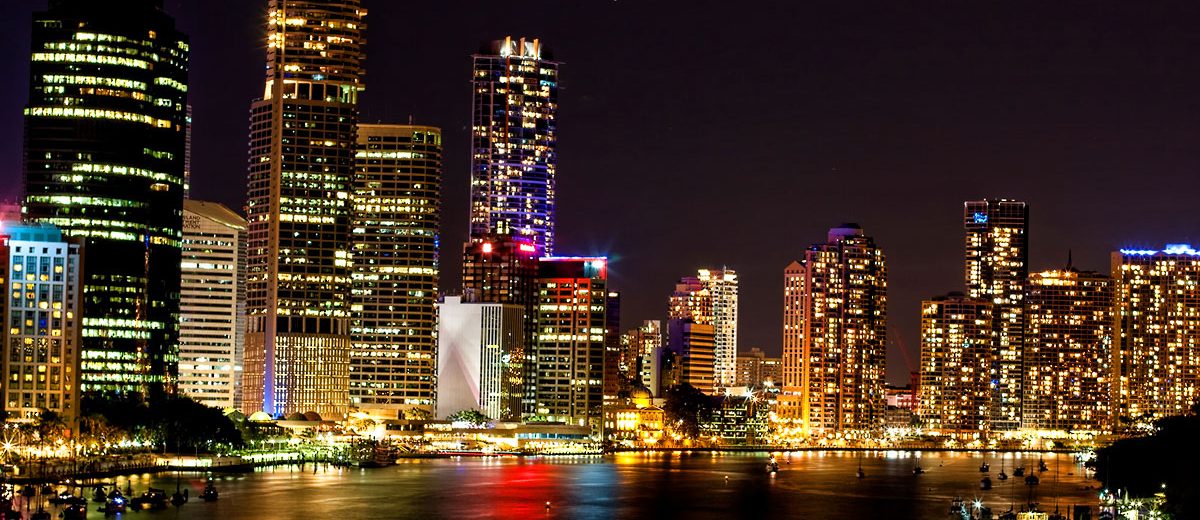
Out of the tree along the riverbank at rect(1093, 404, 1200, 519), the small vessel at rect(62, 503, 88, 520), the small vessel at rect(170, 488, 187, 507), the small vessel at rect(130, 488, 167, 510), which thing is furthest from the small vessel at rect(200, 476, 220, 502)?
the tree along the riverbank at rect(1093, 404, 1200, 519)

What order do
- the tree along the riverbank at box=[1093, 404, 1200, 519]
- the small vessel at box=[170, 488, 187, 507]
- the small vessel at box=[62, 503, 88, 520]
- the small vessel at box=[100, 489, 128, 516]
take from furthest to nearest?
the small vessel at box=[170, 488, 187, 507], the small vessel at box=[100, 489, 128, 516], the tree along the riverbank at box=[1093, 404, 1200, 519], the small vessel at box=[62, 503, 88, 520]

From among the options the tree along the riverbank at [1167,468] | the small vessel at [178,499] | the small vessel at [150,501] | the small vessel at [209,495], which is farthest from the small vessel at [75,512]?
the tree along the riverbank at [1167,468]

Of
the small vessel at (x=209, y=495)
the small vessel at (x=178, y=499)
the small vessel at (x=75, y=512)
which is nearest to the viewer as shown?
the small vessel at (x=75, y=512)

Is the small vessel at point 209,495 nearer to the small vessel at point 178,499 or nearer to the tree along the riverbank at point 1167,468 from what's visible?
the small vessel at point 178,499

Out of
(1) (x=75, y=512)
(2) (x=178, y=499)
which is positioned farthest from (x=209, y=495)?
(1) (x=75, y=512)

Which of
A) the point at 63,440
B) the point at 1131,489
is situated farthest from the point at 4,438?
the point at 1131,489

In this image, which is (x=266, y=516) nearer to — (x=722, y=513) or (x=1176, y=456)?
(x=722, y=513)

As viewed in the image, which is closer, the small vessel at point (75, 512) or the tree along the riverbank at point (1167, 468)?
the small vessel at point (75, 512)

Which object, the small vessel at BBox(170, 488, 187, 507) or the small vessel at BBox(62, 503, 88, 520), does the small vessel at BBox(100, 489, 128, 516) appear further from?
the small vessel at BBox(170, 488, 187, 507)

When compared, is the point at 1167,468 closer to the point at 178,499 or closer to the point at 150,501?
the point at 178,499

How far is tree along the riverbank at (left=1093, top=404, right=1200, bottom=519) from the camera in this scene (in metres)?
145

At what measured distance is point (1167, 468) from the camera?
16638 cm

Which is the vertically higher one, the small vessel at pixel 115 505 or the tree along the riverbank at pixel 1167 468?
the tree along the riverbank at pixel 1167 468

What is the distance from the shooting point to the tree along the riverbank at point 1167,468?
477 ft
